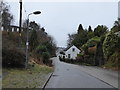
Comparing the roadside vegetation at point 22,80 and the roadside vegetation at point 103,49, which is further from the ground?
the roadside vegetation at point 103,49

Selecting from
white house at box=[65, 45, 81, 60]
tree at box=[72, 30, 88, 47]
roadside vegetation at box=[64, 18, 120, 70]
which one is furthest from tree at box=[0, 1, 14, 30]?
white house at box=[65, 45, 81, 60]

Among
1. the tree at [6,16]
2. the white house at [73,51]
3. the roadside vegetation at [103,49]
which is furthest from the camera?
the white house at [73,51]

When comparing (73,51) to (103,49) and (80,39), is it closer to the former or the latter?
(80,39)

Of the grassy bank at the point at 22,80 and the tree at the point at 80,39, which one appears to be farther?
the tree at the point at 80,39

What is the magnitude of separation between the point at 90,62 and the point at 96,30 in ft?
102

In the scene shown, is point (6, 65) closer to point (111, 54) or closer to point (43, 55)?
point (111, 54)

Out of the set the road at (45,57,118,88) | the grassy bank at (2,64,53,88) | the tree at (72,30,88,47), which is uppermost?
the tree at (72,30,88,47)

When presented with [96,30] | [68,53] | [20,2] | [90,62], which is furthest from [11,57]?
[68,53]

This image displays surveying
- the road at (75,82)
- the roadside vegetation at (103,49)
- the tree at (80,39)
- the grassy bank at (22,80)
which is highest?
the tree at (80,39)

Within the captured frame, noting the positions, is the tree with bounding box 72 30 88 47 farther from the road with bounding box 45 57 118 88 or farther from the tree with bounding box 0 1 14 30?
the road with bounding box 45 57 118 88

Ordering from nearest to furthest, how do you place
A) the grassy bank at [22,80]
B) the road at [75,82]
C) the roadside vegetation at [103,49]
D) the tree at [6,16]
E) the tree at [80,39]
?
the grassy bank at [22,80], the road at [75,82], the roadside vegetation at [103,49], the tree at [6,16], the tree at [80,39]

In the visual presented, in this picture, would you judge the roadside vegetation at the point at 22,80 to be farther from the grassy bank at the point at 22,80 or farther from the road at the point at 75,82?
the road at the point at 75,82

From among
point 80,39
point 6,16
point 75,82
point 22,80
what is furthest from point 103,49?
point 80,39

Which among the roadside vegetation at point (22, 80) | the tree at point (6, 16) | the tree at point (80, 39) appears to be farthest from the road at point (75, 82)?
the tree at point (80, 39)
